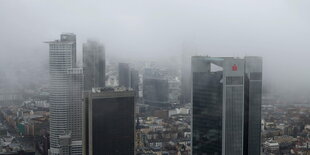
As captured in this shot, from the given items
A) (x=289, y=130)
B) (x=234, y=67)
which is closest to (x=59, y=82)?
(x=289, y=130)

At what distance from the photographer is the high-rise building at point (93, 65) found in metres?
11.3

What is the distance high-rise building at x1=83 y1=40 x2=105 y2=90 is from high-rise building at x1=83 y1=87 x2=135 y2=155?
79.2 inches

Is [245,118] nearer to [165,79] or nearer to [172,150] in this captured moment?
[172,150]

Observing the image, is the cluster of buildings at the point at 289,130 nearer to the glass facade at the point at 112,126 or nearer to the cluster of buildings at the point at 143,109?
the cluster of buildings at the point at 143,109

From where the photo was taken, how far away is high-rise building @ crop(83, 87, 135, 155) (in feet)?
28.8

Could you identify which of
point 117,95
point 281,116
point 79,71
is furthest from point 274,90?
point 79,71

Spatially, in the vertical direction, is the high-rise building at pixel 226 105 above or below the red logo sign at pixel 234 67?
below

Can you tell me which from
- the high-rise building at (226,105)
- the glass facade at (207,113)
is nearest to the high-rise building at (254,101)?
the high-rise building at (226,105)

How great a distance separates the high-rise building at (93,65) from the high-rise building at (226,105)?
14.5ft

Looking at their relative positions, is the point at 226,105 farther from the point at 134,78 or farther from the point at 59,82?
the point at 134,78

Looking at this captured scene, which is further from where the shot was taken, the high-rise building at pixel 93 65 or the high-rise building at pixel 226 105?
the high-rise building at pixel 93 65

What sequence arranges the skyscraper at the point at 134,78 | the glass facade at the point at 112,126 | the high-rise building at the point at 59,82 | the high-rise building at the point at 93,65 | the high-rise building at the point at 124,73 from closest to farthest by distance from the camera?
1. the glass facade at the point at 112,126
2. the high-rise building at the point at 59,82
3. the high-rise building at the point at 93,65
4. the high-rise building at the point at 124,73
5. the skyscraper at the point at 134,78

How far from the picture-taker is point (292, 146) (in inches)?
400

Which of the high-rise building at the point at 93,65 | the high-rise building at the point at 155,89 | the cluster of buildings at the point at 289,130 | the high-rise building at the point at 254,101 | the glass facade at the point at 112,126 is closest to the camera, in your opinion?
the high-rise building at the point at 254,101
